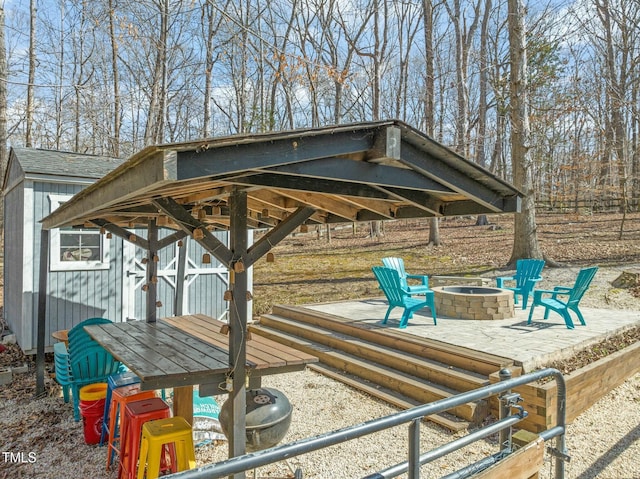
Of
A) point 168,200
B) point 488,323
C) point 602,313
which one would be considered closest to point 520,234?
point 602,313

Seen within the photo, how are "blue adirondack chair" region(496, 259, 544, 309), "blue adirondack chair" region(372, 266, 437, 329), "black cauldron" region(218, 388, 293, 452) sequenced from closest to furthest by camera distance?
"black cauldron" region(218, 388, 293, 452) < "blue adirondack chair" region(372, 266, 437, 329) < "blue adirondack chair" region(496, 259, 544, 309)

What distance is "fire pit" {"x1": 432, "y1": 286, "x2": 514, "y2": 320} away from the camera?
667 centimetres

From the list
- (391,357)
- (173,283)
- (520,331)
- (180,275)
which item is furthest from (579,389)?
(173,283)

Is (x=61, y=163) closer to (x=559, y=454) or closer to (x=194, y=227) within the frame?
Result: (x=194, y=227)

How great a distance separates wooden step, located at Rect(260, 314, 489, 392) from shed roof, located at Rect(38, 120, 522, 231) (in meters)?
2.04

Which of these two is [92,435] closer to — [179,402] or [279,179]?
[179,402]

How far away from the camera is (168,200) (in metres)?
2.72

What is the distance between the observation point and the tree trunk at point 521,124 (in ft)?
32.6

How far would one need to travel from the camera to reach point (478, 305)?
669 centimetres

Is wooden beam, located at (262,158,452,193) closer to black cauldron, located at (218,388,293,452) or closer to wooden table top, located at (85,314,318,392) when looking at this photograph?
wooden table top, located at (85,314,318,392)

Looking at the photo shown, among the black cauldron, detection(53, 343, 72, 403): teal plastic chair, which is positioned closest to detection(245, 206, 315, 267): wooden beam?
the black cauldron

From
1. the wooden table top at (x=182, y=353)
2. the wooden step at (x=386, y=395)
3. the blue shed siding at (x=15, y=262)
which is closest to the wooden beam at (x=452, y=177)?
the wooden table top at (x=182, y=353)

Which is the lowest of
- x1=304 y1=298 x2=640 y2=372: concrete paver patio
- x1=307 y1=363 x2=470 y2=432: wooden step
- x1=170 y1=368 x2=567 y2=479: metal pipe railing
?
x1=307 y1=363 x2=470 y2=432: wooden step

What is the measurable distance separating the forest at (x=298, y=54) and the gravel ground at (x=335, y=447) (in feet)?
24.3
